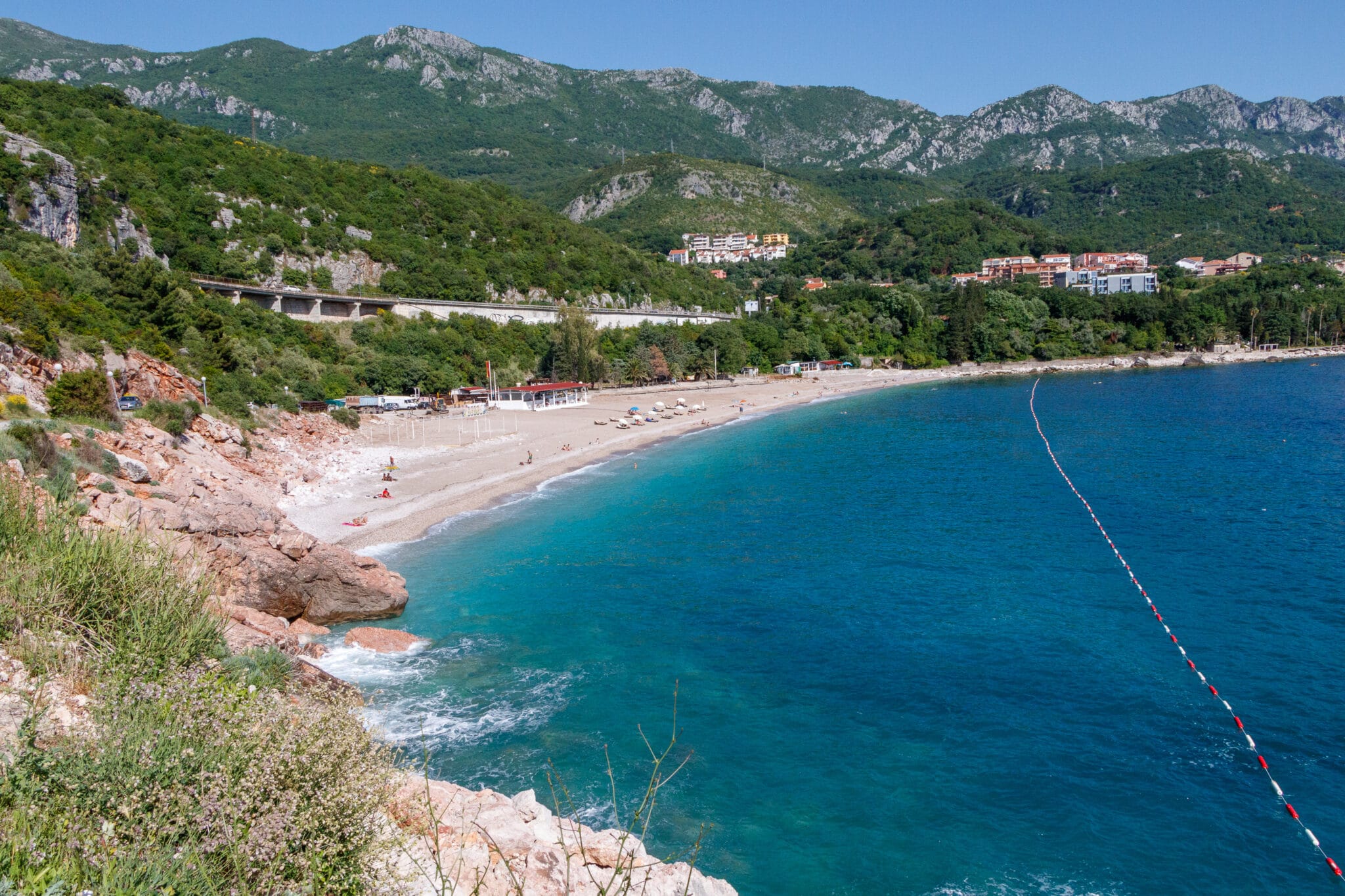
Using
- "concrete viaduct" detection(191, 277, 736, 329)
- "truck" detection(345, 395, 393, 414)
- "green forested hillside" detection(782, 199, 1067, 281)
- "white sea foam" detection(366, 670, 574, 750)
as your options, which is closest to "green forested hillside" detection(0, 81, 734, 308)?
"concrete viaduct" detection(191, 277, 736, 329)

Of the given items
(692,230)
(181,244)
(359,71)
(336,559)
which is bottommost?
(336,559)

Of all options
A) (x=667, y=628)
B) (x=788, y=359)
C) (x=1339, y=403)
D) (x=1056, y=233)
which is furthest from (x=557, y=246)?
(x=1056, y=233)

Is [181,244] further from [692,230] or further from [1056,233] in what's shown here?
[1056,233]

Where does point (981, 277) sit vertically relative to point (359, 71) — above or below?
below

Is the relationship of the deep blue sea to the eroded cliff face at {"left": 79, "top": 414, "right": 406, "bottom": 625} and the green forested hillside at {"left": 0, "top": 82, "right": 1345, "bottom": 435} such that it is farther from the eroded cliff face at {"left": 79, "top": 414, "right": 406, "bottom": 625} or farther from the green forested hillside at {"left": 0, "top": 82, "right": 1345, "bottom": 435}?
the green forested hillside at {"left": 0, "top": 82, "right": 1345, "bottom": 435}

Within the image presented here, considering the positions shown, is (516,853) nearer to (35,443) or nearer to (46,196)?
(35,443)

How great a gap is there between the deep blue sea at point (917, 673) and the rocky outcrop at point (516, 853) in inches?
89.0

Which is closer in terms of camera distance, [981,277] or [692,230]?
[981,277]

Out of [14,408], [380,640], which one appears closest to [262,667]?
[380,640]

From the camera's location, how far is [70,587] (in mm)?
7750

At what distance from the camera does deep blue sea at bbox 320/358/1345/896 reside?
10117mm

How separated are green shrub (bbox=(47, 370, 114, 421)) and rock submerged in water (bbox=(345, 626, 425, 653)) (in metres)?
11.6

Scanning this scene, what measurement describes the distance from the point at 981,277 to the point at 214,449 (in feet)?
Result: 360

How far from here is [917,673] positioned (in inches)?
572
